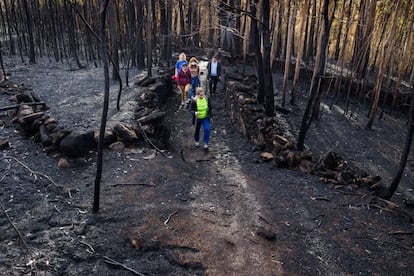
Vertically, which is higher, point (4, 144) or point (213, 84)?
point (213, 84)

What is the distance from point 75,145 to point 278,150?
4.92 metres

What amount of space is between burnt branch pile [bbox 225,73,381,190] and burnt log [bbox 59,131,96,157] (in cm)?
433

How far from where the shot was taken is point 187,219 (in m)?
5.55

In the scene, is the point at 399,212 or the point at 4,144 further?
the point at 4,144

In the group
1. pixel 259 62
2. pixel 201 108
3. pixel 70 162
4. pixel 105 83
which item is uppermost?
pixel 105 83

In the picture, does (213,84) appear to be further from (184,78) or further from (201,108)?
(201,108)

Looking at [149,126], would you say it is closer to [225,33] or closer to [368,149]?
[368,149]

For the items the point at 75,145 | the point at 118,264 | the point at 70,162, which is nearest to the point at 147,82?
the point at 75,145

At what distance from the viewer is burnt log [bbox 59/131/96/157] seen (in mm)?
7152

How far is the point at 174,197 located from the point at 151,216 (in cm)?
80

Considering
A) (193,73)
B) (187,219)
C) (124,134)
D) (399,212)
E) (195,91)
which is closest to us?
(187,219)

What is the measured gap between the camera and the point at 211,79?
1382cm

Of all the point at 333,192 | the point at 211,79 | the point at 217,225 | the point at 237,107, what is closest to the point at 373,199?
the point at 333,192

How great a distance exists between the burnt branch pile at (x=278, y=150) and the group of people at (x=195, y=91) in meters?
1.24
